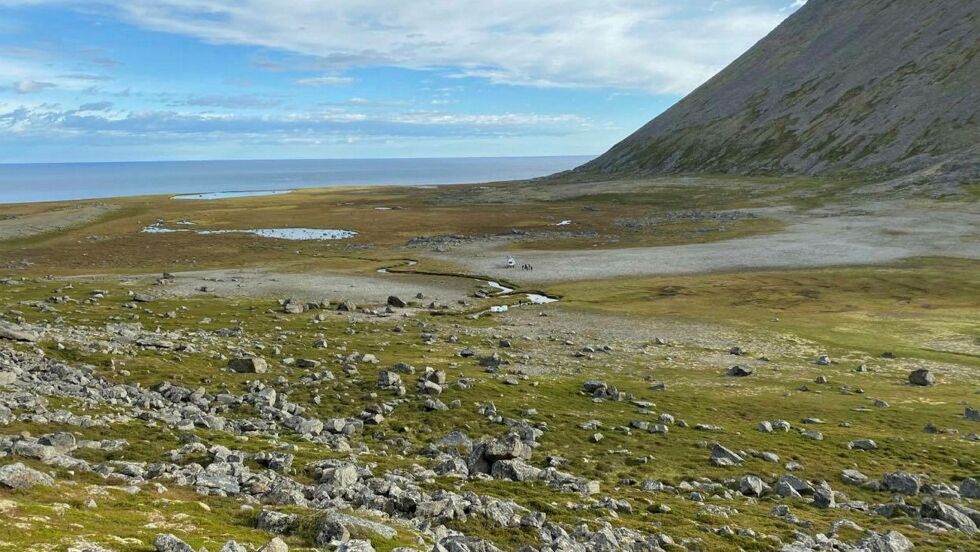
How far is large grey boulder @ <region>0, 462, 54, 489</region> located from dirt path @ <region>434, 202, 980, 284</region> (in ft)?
230

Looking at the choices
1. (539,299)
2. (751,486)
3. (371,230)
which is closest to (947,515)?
(751,486)

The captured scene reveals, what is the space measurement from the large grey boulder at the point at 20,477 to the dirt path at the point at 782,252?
2758 inches

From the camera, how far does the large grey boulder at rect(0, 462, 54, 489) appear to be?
1709 cm

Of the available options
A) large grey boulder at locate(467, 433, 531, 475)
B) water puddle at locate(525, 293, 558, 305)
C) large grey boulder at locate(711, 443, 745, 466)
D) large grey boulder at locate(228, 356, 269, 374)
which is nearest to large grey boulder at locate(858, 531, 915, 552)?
large grey boulder at locate(711, 443, 745, 466)

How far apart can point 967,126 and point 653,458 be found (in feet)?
714

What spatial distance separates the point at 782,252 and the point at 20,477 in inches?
3988

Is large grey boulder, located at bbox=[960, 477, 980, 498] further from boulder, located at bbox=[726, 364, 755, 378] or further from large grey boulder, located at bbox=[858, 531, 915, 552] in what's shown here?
boulder, located at bbox=[726, 364, 755, 378]

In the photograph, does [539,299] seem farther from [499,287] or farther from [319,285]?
[319,285]

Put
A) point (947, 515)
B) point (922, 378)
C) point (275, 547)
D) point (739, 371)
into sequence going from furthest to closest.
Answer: point (739, 371) < point (922, 378) < point (947, 515) < point (275, 547)

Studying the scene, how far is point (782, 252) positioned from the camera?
102 metres

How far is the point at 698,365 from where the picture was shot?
48344 millimetres

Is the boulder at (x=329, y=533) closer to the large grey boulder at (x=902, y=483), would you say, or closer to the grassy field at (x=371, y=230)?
the large grey boulder at (x=902, y=483)

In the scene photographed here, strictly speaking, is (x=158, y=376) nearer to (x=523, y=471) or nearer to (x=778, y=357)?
(x=523, y=471)

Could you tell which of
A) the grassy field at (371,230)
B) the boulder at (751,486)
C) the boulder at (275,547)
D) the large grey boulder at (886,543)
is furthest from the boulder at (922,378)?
the grassy field at (371,230)
